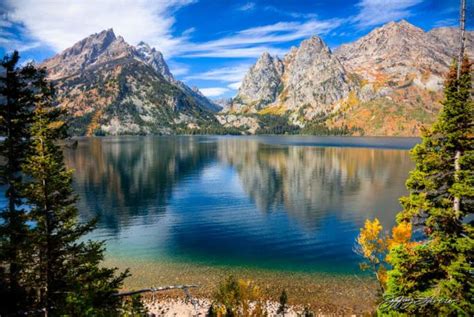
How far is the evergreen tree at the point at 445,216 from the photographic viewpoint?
16.5 meters

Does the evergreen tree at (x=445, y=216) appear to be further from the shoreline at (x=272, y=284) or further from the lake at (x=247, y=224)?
the lake at (x=247, y=224)

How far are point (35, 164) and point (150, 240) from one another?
1740 inches

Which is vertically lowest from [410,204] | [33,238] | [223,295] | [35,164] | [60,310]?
[223,295]

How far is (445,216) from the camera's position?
17.2 m

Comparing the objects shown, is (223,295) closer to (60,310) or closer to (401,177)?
(60,310)

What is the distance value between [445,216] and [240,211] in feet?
223

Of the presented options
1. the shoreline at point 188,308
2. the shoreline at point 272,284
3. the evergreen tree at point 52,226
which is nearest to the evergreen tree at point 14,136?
the evergreen tree at point 52,226

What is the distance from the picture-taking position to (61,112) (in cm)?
2266

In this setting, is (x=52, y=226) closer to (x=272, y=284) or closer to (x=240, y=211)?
(x=272, y=284)

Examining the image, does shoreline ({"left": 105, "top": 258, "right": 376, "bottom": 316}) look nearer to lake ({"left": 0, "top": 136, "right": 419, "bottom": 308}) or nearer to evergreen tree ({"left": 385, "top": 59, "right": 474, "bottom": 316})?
lake ({"left": 0, "top": 136, "right": 419, "bottom": 308})

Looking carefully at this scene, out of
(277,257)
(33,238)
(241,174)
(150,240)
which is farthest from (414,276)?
(241,174)

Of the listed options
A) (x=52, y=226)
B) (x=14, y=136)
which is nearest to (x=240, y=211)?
(x=52, y=226)

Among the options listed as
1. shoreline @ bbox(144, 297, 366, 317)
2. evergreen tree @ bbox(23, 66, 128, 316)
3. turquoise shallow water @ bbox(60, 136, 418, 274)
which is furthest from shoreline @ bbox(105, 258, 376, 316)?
evergreen tree @ bbox(23, 66, 128, 316)

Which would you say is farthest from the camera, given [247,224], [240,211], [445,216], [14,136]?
[240,211]
